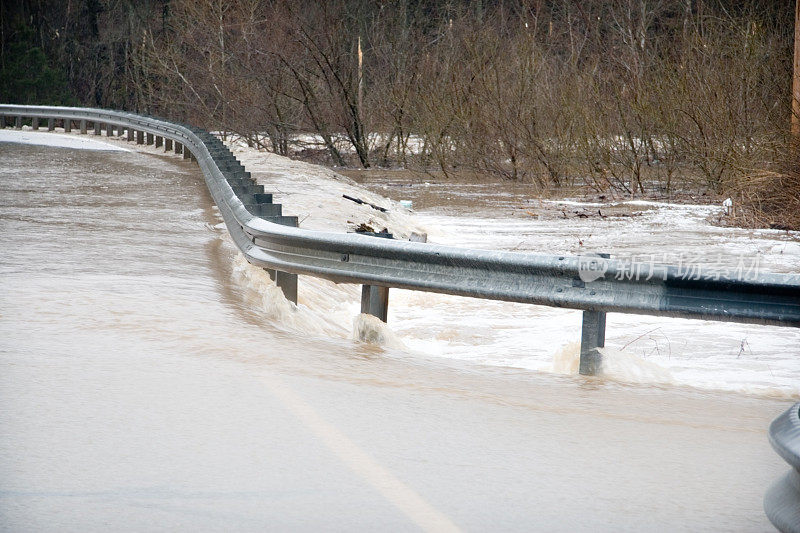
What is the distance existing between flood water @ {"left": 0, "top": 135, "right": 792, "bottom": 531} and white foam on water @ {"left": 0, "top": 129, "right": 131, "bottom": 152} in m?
20.8

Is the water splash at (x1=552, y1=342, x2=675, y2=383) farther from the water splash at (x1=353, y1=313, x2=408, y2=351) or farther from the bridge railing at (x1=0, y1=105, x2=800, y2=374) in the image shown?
the water splash at (x1=353, y1=313, x2=408, y2=351)

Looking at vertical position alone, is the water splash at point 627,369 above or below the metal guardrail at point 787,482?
below

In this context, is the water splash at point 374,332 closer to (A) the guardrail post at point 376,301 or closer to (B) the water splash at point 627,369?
(A) the guardrail post at point 376,301

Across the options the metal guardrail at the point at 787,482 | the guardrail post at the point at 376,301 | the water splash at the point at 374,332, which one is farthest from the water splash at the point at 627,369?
the metal guardrail at the point at 787,482

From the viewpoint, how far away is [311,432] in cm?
471

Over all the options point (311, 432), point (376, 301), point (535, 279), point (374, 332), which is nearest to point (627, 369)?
point (535, 279)

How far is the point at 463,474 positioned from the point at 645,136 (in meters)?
20.0

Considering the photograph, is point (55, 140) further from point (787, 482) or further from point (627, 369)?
point (787, 482)

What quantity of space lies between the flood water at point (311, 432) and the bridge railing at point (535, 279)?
0.42 meters

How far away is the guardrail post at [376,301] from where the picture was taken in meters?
7.19

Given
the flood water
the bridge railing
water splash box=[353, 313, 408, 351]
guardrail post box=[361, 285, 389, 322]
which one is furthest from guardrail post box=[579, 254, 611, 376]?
guardrail post box=[361, 285, 389, 322]

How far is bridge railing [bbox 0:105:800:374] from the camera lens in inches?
221

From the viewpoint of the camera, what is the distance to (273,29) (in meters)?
35.7

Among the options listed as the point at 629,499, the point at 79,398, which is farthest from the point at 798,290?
the point at 79,398
